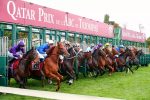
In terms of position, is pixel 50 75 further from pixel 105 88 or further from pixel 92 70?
pixel 92 70

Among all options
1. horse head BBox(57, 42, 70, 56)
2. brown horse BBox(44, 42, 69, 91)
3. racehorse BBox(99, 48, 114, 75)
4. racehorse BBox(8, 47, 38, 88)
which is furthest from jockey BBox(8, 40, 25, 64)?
racehorse BBox(99, 48, 114, 75)

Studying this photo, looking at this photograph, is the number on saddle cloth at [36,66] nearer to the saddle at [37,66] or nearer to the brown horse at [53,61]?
the saddle at [37,66]

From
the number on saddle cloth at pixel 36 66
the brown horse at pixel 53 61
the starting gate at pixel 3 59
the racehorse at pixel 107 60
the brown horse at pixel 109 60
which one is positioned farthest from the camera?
the brown horse at pixel 109 60

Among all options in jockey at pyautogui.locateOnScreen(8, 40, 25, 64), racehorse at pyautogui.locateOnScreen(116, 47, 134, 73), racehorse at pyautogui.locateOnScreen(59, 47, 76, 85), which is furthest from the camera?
racehorse at pyautogui.locateOnScreen(116, 47, 134, 73)

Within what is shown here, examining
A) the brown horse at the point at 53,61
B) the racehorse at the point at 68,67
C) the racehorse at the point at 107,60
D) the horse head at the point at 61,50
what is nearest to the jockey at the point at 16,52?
the brown horse at the point at 53,61

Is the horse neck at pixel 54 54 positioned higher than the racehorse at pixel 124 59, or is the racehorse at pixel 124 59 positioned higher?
the horse neck at pixel 54 54

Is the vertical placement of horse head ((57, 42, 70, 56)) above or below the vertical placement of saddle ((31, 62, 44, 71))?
above

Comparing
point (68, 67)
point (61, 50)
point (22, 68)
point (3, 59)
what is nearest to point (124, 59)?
point (68, 67)

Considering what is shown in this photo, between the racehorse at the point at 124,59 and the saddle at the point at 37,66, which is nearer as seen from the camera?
the saddle at the point at 37,66

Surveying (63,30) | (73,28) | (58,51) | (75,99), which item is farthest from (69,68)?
(75,99)

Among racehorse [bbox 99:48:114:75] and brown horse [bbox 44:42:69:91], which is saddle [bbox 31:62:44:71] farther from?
racehorse [bbox 99:48:114:75]

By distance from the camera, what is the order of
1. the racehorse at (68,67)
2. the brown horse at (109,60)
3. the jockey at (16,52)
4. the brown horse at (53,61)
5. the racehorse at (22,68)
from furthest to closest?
the brown horse at (109,60)
the racehorse at (68,67)
the brown horse at (53,61)
the jockey at (16,52)
the racehorse at (22,68)

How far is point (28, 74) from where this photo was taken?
1179 centimetres

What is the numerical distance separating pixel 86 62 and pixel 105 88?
3.70 metres
